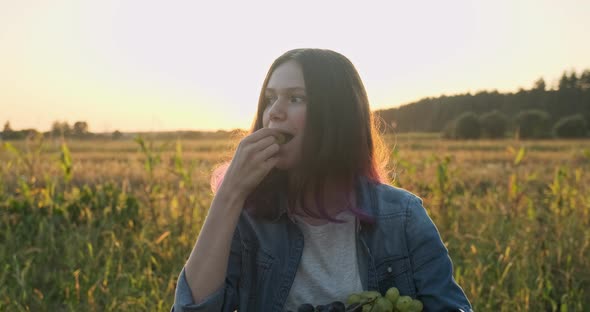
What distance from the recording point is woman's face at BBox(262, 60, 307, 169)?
5.38 feet

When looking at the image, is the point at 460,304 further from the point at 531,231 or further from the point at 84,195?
the point at 84,195

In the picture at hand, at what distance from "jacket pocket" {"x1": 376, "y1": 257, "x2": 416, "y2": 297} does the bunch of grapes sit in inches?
9.2

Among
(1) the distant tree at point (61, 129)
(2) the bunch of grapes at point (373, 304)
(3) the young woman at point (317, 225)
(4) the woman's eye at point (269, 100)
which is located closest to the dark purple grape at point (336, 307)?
(2) the bunch of grapes at point (373, 304)

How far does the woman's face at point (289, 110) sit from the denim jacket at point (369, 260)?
175 mm

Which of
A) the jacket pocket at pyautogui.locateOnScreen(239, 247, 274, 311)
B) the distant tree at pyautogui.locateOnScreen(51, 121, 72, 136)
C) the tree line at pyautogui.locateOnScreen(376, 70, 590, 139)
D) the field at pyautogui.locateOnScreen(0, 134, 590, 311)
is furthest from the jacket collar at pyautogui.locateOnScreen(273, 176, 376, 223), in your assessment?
the tree line at pyautogui.locateOnScreen(376, 70, 590, 139)

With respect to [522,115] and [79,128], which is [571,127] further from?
[79,128]

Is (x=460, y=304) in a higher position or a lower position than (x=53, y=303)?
higher

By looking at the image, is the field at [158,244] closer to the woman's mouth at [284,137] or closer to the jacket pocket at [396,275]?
the woman's mouth at [284,137]

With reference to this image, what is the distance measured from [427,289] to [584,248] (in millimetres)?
2711

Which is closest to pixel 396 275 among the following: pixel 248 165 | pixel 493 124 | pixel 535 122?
pixel 248 165

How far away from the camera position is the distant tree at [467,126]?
1783 inches

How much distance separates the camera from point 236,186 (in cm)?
153

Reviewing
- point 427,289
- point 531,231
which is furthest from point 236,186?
point 531,231

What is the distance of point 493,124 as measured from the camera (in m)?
45.7
